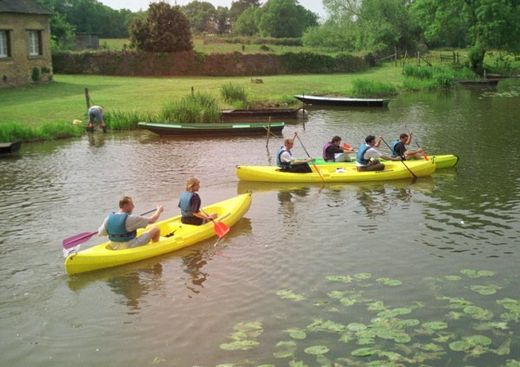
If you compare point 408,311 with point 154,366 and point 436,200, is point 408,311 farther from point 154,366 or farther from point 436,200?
point 436,200

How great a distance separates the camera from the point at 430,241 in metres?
12.9

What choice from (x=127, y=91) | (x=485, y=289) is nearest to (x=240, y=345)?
(x=485, y=289)

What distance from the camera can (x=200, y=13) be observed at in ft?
356

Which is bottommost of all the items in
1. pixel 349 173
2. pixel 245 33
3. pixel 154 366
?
pixel 154 366

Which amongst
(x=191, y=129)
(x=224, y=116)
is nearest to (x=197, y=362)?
A: (x=191, y=129)

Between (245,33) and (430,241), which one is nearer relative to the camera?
(430,241)

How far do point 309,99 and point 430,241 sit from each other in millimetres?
23609

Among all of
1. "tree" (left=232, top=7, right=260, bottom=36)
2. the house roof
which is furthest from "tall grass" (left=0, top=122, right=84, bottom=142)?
"tree" (left=232, top=7, right=260, bottom=36)

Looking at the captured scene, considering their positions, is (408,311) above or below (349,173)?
below

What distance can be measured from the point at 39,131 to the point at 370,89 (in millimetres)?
21568

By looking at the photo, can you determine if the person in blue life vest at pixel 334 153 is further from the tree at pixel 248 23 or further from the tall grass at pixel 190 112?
the tree at pixel 248 23

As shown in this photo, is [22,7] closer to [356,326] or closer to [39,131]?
[39,131]

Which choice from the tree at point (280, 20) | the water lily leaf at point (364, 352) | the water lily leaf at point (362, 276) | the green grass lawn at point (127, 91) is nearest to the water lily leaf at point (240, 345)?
the water lily leaf at point (364, 352)

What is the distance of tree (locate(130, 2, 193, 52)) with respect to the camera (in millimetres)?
49594
